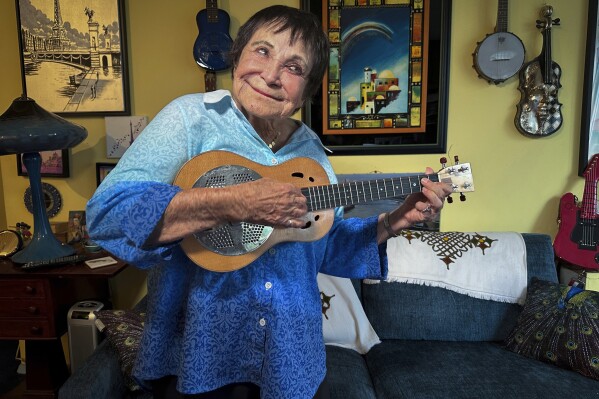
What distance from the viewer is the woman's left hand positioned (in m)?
0.99

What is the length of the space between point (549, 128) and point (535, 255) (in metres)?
0.67

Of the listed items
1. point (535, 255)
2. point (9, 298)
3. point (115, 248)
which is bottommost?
point (9, 298)

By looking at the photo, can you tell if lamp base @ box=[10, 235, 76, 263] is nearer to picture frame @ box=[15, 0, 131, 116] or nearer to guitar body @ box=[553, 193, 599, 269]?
picture frame @ box=[15, 0, 131, 116]

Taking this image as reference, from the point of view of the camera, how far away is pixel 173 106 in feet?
2.70

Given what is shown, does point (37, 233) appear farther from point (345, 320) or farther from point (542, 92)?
point (542, 92)

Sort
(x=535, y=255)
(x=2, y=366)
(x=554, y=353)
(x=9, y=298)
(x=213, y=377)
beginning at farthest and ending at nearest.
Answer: (x=2, y=366), (x=535, y=255), (x=9, y=298), (x=554, y=353), (x=213, y=377)

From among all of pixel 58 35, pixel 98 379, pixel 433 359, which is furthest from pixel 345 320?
pixel 58 35

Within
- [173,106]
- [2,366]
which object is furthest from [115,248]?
[2,366]

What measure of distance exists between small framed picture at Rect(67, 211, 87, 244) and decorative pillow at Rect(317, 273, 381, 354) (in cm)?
135

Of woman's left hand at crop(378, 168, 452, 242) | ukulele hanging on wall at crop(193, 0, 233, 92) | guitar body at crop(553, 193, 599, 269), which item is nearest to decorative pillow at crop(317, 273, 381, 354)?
woman's left hand at crop(378, 168, 452, 242)

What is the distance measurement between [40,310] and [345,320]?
1372 millimetres

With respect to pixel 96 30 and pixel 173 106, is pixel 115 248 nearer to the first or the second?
pixel 173 106

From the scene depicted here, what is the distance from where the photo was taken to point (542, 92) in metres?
2.16

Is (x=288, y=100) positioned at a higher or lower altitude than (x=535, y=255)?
higher
